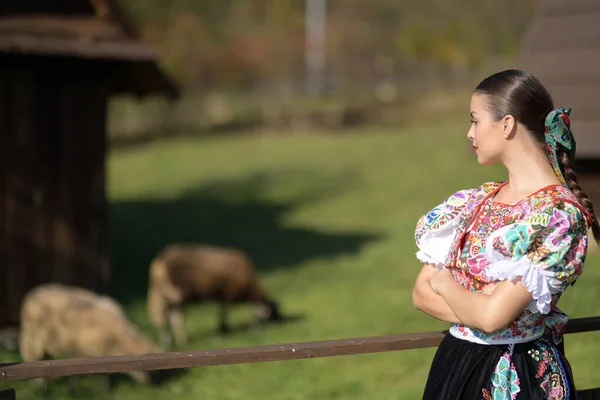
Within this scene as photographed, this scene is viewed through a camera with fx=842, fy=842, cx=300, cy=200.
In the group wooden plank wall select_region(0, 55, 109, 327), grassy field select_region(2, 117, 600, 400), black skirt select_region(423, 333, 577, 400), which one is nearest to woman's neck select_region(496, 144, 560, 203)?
black skirt select_region(423, 333, 577, 400)

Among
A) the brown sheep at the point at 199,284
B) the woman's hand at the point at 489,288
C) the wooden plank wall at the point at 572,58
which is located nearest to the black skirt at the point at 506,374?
the woman's hand at the point at 489,288

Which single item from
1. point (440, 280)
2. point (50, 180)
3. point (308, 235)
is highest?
point (440, 280)

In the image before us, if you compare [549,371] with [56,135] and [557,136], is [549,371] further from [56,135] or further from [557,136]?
[56,135]

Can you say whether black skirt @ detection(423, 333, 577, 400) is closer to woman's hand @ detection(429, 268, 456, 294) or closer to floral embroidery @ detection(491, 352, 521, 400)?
floral embroidery @ detection(491, 352, 521, 400)

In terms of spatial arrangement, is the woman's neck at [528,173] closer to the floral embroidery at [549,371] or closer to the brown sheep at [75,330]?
the floral embroidery at [549,371]

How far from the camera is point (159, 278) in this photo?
10.4 m

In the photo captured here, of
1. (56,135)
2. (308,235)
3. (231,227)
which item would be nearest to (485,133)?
(56,135)

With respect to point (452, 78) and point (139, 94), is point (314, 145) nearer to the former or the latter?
point (452, 78)

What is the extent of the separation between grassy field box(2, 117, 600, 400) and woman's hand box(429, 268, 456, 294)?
2.01m

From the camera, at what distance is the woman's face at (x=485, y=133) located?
8.12ft

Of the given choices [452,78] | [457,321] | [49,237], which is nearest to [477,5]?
[452,78]

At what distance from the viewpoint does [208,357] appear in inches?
114

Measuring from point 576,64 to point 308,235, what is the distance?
8.85 metres

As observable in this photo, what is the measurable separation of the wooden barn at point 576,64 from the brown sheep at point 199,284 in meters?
4.12
